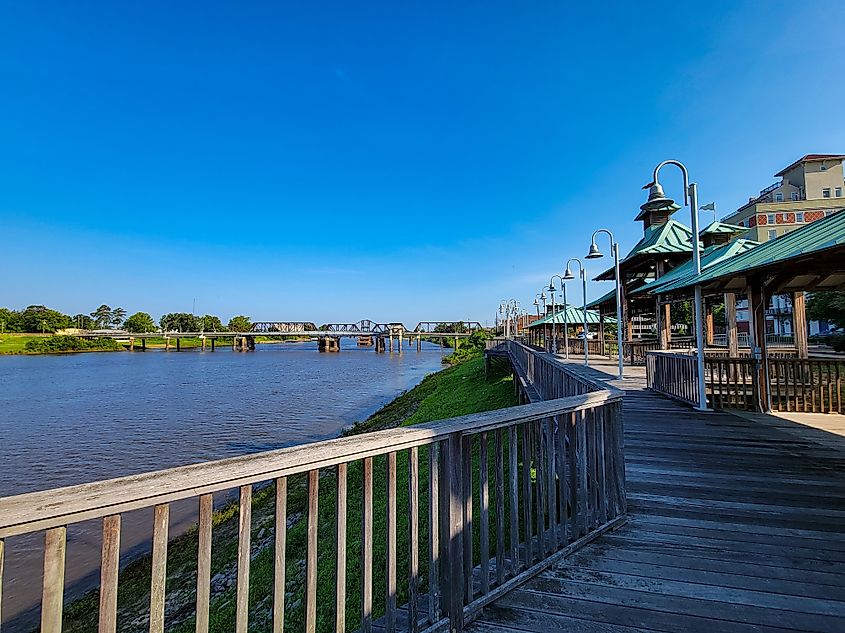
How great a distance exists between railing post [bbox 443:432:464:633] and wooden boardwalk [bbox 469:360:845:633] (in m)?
0.15

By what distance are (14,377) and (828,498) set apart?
178ft

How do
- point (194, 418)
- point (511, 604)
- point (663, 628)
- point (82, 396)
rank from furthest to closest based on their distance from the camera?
point (82, 396)
point (194, 418)
point (511, 604)
point (663, 628)

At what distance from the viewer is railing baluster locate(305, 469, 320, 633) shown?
1.99 meters

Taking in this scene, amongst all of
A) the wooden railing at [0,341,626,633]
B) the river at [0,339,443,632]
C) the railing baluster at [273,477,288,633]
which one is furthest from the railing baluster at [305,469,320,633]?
the river at [0,339,443,632]

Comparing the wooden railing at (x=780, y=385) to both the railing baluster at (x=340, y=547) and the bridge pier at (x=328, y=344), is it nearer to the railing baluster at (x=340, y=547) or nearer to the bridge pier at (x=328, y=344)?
the railing baluster at (x=340, y=547)

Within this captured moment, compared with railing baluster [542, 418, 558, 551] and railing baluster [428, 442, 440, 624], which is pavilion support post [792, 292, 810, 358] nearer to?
railing baluster [542, 418, 558, 551]

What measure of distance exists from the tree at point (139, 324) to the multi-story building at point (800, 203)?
432 feet

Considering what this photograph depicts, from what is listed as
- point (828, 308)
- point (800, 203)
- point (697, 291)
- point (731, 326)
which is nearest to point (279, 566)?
point (697, 291)

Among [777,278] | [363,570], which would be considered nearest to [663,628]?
[363,570]

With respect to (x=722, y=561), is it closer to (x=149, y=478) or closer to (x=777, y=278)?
(x=149, y=478)

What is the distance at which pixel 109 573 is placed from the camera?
58.8 inches

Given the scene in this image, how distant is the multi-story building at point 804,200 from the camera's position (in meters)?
46.8

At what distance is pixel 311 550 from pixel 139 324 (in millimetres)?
141624

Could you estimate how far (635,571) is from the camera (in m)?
3.02
